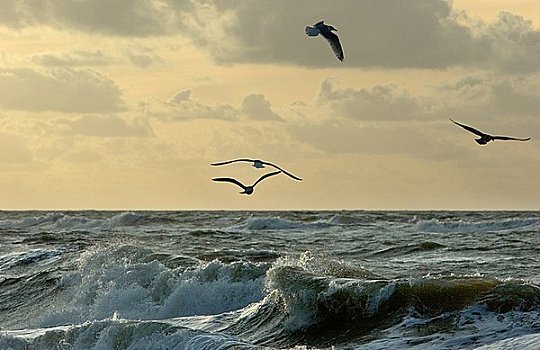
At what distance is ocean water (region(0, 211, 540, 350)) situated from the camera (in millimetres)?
13281

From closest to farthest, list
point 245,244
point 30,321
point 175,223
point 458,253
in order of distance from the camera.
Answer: point 30,321 < point 458,253 < point 245,244 < point 175,223

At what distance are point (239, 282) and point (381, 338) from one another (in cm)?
551

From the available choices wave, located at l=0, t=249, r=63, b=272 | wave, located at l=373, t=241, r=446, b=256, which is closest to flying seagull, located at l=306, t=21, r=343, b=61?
wave, located at l=373, t=241, r=446, b=256

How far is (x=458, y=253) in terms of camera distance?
2731 cm

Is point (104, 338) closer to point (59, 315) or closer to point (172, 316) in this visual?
point (172, 316)

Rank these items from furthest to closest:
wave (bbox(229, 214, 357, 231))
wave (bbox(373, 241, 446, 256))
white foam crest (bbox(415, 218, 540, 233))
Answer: wave (bbox(229, 214, 357, 231)) < white foam crest (bbox(415, 218, 540, 233)) < wave (bbox(373, 241, 446, 256))

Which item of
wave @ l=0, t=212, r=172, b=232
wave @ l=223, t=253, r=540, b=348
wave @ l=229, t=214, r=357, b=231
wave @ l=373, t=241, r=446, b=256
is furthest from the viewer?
wave @ l=0, t=212, r=172, b=232

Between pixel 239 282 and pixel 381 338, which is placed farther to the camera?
pixel 239 282

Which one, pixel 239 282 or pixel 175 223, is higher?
pixel 175 223

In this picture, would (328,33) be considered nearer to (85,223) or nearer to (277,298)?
(277,298)

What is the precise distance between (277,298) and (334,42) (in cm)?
384

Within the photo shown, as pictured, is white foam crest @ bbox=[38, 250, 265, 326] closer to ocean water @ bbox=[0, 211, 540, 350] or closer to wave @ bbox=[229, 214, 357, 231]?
ocean water @ bbox=[0, 211, 540, 350]

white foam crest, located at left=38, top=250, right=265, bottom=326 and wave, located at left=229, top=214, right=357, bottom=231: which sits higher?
wave, located at left=229, top=214, right=357, bottom=231

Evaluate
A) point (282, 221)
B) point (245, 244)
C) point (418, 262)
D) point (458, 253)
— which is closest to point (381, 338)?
point (418, 262)
